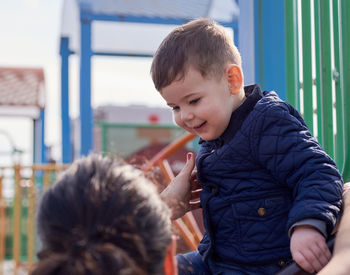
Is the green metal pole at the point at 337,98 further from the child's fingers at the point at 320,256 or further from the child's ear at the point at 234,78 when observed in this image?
the child's fingers at the point at 320,256

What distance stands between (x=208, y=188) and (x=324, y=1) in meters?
0.73

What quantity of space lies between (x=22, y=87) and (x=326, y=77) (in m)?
9.44

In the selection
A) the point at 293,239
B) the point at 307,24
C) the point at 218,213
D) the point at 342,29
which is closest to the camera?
the point at 293,239

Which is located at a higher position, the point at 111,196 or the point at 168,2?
the point at 168,2

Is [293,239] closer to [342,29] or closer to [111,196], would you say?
[111,196]

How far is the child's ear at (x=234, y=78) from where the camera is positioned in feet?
4.31

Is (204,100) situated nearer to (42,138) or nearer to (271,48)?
(271,48)

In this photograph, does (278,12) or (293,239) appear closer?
(293,239)

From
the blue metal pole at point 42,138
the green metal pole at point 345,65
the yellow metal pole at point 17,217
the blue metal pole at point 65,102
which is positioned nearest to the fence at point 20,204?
the yellow metal pole at point 17,217

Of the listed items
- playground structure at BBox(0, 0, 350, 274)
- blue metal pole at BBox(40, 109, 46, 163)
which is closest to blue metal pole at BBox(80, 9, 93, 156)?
blue metal pole at BBox(40, 109, 46, 163)

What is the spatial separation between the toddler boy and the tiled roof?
8688 mm

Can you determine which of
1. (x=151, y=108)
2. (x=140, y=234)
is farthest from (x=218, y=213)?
(x=151, y=108)

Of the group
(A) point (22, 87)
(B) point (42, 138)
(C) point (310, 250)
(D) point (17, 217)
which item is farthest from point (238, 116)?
(A) point (22, 87)

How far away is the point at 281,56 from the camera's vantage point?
1851 millimetres
